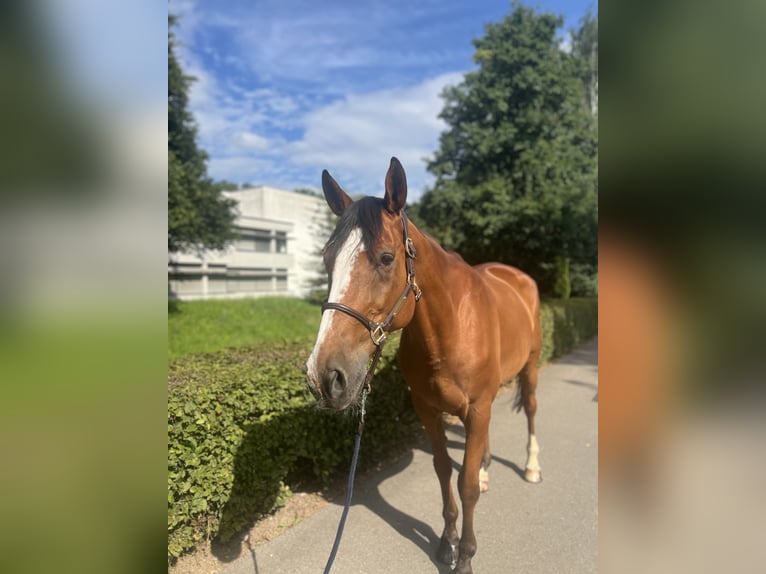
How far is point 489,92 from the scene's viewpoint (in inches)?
609

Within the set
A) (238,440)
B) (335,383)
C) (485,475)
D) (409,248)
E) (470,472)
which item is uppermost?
(409,248)

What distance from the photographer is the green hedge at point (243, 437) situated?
109 inches

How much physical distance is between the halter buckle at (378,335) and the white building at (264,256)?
1009 inches

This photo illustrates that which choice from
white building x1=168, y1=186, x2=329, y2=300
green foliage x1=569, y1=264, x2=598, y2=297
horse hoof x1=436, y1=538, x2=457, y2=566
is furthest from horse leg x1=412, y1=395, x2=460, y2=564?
white building x1=168, y1=186, x2=329, y2=300

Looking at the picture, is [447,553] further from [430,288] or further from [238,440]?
[430,288]

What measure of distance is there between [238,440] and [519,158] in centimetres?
1435

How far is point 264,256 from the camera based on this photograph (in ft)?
120

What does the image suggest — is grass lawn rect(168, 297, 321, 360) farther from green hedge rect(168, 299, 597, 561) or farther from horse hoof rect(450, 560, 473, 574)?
horse hoof rect(450, 560, 473, 574)

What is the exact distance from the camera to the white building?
30.2 meters

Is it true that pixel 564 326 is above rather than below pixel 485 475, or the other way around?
above

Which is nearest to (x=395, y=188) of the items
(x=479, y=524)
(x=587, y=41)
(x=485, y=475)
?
(x=479, y=524)
